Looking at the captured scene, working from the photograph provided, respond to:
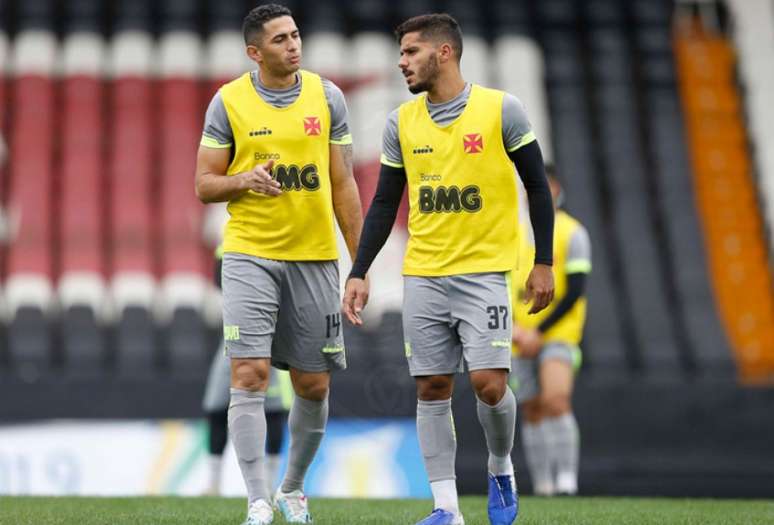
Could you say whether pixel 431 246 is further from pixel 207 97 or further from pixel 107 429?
pixel 207 97

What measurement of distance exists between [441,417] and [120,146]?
28.8 ft

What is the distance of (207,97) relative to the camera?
48.5 feet

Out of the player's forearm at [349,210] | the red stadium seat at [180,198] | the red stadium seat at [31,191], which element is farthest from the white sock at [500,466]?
the red stadium seat at [31,191]

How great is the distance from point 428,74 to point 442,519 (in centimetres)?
170

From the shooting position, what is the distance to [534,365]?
966cm

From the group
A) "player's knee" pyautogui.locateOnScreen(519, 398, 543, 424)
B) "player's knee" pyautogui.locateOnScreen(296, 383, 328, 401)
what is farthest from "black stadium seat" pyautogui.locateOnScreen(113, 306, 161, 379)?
"player's knee" pyautogui.locateOnScreen(296, 383, 328, 401)

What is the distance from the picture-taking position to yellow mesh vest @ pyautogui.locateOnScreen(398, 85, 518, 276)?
5.96 m

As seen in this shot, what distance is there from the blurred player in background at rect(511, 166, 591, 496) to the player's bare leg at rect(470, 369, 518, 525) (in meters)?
3.19

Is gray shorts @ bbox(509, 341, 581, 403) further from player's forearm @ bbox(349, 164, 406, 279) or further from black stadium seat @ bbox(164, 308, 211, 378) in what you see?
player's forearm @ bbox(349, 164, 406, 279)

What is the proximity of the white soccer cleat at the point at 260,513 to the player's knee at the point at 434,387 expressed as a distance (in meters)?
0.72

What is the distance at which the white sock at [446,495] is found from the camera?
5832 mm

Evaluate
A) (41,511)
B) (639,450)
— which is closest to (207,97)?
(639,450)

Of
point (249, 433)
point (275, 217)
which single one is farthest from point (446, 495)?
point (275, 217)

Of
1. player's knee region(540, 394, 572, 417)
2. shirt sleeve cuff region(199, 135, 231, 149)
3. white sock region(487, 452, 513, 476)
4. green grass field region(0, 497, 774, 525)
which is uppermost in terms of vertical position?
shirt sleeve cuff region(199, 135, 231, 149)
